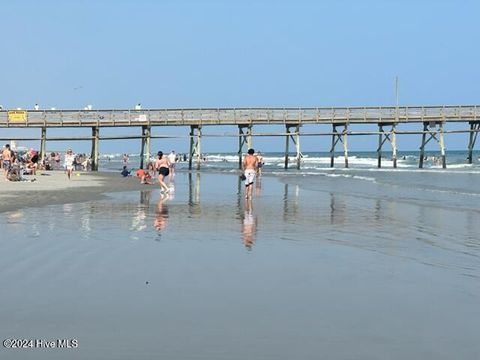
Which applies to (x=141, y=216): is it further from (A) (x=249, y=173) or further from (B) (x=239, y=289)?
(B) (x=239, y=289)

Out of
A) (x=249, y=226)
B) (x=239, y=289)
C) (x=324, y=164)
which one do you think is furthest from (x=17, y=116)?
(x=324, y=164)

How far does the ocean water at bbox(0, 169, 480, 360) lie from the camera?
448 cm

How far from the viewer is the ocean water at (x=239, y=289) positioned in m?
4.48

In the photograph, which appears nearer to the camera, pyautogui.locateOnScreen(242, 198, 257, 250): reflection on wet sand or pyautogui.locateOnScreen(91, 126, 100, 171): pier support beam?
pyautogui.locateOnScreen(242, 198, 257, 250): reflection on wet sand

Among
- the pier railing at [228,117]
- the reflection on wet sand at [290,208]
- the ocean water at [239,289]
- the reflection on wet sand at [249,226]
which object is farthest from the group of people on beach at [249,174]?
the pier railing at [228,117]

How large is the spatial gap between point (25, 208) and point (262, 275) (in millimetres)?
8764

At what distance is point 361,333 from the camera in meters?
4.73

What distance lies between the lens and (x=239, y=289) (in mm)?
6082

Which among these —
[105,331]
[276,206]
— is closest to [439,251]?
[105,331]

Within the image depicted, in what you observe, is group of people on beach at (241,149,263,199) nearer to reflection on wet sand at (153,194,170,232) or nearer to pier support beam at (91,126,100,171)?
reflection on wet sand at (153,194,170,232)

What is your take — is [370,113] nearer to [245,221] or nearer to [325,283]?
[245,221]

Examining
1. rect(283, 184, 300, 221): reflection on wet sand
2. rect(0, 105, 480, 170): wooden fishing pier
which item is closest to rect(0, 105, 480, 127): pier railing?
rect(0, 105, 480, 170): wooden fishing pier

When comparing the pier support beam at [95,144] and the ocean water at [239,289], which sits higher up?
the pier support beam at [95,144]

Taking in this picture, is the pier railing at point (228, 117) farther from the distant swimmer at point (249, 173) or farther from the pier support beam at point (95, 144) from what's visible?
the distant swimmer at point (249, 173)
